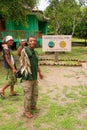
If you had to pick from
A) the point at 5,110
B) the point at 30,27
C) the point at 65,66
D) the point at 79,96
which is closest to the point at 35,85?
the point at 5,110

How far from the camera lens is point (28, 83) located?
195 inches

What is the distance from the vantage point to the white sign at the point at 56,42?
13.6m

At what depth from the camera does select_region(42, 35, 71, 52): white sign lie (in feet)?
44.5

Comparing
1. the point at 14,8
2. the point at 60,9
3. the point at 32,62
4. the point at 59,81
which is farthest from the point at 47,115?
the point at 60,9

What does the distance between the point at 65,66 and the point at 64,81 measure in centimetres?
353

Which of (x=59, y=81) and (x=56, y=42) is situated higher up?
(x=56, y=42)

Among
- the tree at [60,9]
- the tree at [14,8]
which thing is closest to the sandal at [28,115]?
the tree at [14,8]

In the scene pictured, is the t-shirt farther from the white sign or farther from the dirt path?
the white sign

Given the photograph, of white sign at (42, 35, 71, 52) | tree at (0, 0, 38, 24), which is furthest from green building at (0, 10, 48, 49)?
white sign at (42, 35, 71, 52)

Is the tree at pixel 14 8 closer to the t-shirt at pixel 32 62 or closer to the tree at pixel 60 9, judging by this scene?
the tree at pixel 60 9

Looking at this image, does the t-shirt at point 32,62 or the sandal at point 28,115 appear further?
the sandal at point 28,115

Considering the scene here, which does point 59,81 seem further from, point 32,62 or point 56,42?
point 56,42

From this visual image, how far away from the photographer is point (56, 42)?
13.6 metres

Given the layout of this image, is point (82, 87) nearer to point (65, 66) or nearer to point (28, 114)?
point (28, 114)
